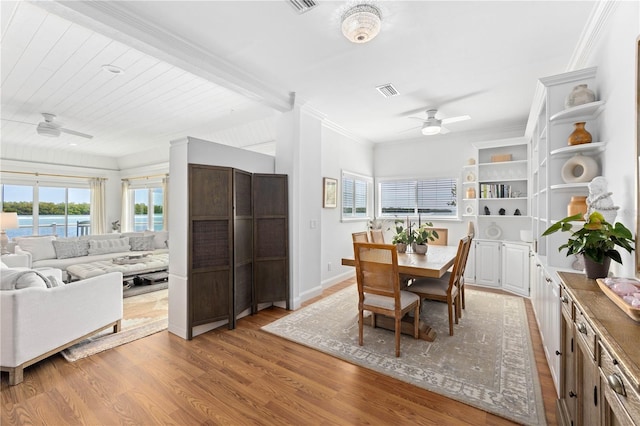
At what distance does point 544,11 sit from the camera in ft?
6.86

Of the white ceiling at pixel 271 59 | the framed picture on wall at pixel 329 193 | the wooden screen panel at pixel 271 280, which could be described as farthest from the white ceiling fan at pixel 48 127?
the framed picture on wall at pixel 329 193

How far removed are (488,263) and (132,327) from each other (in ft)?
17.3

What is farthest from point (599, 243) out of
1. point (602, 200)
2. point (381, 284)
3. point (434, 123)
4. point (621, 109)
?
point (434, 123)

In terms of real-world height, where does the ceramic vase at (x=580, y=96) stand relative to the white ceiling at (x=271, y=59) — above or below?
below

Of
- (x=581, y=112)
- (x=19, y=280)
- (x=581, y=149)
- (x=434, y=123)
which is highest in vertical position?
(x=434, y=123)

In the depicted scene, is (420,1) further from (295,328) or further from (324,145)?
(295,328)

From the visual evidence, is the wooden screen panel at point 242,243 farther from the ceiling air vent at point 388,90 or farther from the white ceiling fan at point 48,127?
the white ceiling fan at point 48,127

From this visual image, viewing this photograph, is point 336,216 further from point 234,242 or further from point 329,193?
point 234,242

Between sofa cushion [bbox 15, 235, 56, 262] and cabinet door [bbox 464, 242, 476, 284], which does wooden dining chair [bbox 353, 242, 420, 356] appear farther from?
sofa cushion [bbox 15, 235, 56, 262]

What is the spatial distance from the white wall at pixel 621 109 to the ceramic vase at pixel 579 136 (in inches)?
3.3

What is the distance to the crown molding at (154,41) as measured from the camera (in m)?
1.95

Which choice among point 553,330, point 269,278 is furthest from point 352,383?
point 269,278

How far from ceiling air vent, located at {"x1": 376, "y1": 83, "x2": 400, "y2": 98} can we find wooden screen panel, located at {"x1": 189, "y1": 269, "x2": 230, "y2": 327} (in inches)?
113

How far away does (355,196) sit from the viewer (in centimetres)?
571
